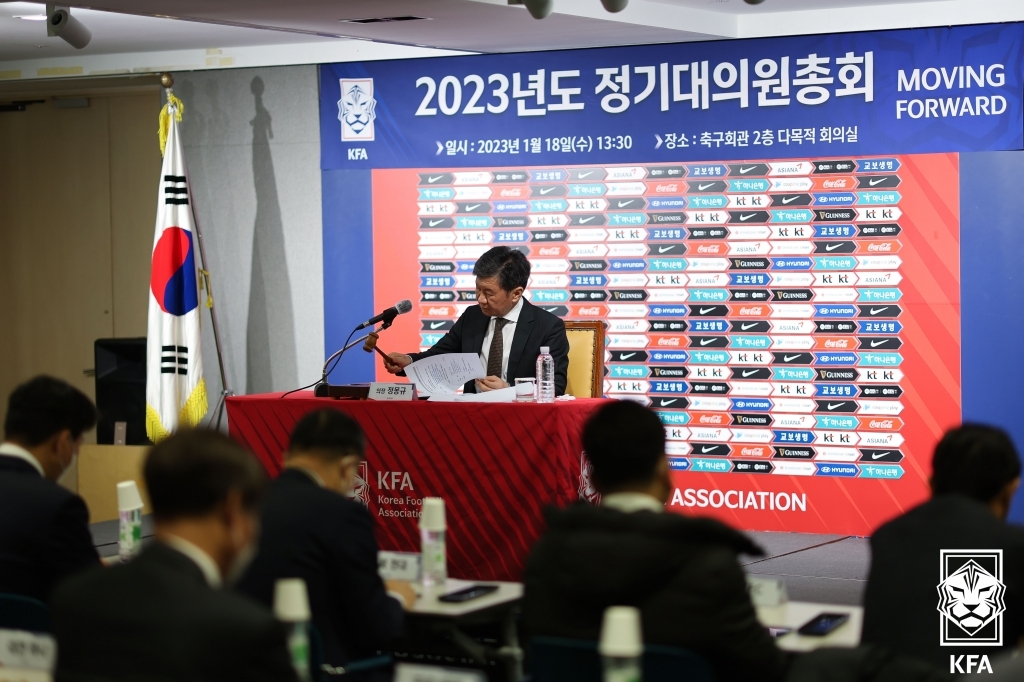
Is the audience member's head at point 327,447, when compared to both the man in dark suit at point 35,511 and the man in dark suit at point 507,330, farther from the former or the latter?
the man in dark suit at point 507,330

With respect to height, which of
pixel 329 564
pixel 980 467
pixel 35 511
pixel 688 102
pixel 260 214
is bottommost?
pixel 329 564

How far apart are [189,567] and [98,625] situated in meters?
0.15

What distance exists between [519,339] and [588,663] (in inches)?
127

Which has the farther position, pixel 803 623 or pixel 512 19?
pixel 512 19

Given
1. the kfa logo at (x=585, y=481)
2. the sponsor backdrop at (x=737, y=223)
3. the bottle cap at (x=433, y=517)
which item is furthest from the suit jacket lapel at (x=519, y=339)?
the bottle cap at (x=433, y=517)

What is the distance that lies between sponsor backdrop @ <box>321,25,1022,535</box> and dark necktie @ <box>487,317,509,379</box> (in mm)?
1400

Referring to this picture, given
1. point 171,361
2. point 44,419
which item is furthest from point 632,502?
point 171,361

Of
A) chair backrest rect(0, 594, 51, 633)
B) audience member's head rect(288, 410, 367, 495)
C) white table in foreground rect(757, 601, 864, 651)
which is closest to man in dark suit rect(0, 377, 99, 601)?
chair backrest rect(0, 594, 51, 633)

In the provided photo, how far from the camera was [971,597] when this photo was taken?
2408 mm

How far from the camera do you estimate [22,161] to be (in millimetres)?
9086

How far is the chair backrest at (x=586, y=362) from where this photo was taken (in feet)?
17.9

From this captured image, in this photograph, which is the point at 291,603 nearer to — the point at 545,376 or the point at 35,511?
the point at 35,511

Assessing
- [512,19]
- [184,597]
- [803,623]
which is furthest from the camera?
[512,19]

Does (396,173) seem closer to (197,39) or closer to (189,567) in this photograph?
(197,39)
